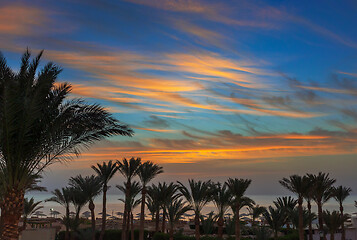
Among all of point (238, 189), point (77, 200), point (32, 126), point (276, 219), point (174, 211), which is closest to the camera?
point (32, 126)

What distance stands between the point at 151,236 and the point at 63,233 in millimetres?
10267

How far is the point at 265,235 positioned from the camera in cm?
3478

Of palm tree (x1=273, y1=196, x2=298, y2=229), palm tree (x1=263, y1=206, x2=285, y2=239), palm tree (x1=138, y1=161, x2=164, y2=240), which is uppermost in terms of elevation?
palm tree (x1=138, y1=161, x2=164, y2=240)

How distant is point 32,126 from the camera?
50.4 feet

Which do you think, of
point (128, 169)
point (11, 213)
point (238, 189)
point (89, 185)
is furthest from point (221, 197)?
Result: point (11, 213)

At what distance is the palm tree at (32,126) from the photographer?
15.0 meters

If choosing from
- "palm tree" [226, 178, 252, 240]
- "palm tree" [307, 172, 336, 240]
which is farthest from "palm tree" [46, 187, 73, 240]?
"palm tree" [307, 172, 336, 240]

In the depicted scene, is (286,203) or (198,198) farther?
(286,203)

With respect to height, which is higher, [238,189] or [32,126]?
[32,126]

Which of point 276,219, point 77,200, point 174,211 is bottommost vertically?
point 276,219

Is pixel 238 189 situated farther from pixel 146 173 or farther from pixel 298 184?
pixel 146 173

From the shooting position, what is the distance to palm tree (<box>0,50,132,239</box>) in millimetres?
15016

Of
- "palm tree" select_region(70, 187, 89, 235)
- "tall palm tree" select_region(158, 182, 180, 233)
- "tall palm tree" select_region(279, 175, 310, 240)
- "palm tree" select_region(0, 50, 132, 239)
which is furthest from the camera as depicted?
"palm tree" select_region(70, 187, 89, 235)

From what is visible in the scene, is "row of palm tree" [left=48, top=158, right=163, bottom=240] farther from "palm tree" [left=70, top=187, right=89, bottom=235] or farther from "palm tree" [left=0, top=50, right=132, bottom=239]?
"palm tree" [left=0, top=50, right=132, bottom=239]
